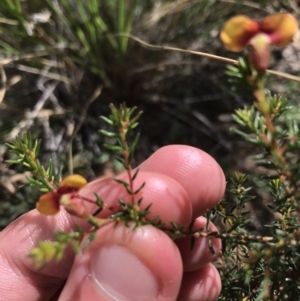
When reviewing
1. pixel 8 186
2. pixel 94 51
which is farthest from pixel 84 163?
pixel 94 51

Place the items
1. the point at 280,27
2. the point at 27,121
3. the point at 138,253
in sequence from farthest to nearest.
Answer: the point at 27,121, the point at 138,253, the point at 280,27

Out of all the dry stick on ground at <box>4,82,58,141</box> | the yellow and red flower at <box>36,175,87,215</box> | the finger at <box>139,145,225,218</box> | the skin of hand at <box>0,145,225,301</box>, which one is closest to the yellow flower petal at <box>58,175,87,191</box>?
the yellow and red flower at <box>36,175,87,215</box>

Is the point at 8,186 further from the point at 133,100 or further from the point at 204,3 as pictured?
the point at 204,3

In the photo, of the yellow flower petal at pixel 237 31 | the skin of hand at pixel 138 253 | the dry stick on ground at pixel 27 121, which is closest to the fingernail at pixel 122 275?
the skin of hand at pixel 138 253

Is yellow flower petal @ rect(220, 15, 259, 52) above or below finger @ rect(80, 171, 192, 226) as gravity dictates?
above

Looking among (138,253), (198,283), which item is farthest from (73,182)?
(198,283)

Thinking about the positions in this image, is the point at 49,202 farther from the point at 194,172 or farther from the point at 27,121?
the point at 27,121

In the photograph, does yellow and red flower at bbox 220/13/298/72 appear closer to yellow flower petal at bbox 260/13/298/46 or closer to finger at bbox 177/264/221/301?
yellow flower petal at bbox 260/13/298/46
